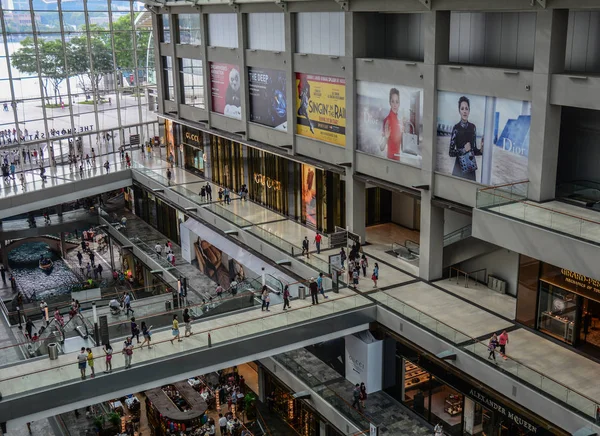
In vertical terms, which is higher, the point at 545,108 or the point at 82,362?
the point at 545,108

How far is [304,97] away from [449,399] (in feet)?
58.9

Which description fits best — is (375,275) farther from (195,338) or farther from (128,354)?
(128,354)

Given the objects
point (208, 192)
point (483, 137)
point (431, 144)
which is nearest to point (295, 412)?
point (431, 144)

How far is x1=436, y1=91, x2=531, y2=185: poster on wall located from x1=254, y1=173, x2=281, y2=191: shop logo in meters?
14.3

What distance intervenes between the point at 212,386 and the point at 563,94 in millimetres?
21527

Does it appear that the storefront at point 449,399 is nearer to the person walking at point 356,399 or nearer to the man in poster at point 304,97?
the person walking at point 356,399

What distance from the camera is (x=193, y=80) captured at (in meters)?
48.5

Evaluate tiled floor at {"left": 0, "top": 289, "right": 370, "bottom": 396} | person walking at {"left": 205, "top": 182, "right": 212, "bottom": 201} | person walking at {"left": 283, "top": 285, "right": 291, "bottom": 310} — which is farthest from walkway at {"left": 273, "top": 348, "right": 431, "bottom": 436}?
person walking at {"left": 205, "top": 182, "right": 212, "bottom": 201}

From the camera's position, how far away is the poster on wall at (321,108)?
33719 mm

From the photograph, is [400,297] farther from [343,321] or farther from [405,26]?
[405,26]

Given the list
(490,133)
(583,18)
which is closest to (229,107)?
(490,133)

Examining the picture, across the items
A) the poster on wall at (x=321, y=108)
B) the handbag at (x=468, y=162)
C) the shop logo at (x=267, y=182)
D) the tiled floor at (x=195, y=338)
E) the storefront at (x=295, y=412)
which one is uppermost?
the poster on wall at (x=321, y=108)

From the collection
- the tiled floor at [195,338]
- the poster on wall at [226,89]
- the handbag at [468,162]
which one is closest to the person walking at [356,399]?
the tiled floor at [195,338]

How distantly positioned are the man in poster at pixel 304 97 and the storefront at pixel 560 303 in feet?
49.9
